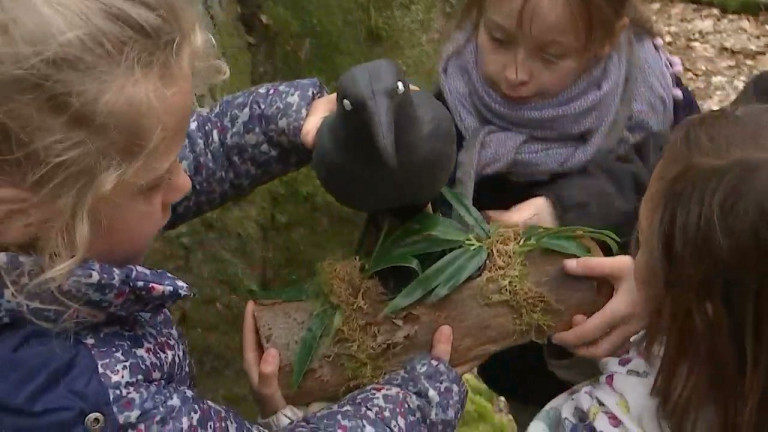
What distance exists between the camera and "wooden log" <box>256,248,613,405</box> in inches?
60.2

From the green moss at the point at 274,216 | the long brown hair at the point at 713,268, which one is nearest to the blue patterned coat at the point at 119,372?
the long brown hair at the point at 713,268

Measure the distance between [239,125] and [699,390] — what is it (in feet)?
3.08

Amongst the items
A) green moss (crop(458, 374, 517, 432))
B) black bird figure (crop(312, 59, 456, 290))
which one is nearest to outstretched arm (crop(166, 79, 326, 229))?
black bird figure (crop(312, 59, 456, 290))

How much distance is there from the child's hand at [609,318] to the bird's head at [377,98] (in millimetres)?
416

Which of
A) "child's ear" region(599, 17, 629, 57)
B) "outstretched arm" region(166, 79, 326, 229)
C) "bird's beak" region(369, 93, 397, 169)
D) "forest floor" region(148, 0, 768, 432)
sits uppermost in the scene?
"bird's beak" region(369, 93, 397, 169)

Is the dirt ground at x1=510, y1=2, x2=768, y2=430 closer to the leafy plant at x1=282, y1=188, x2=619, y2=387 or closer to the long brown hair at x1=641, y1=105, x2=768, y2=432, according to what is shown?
the leafy plant at x1=282, y1=188, x2=619, y2=387

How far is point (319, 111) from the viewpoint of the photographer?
1638 mm

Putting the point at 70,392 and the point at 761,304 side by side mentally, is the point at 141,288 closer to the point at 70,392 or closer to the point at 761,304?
the point at 70,392

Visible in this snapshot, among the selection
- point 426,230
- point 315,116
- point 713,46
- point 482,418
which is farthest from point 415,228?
point 713,46

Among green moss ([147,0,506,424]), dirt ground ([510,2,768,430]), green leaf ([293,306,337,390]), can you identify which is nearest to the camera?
green leaf ([293,306,337,390])

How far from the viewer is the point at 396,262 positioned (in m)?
1.51

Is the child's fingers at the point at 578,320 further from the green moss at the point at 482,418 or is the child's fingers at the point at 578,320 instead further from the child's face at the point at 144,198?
the green moss at the point at 482,418

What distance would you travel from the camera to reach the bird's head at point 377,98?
1.34m

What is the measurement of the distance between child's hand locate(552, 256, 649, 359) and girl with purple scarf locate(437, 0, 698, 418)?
16 centimetres
